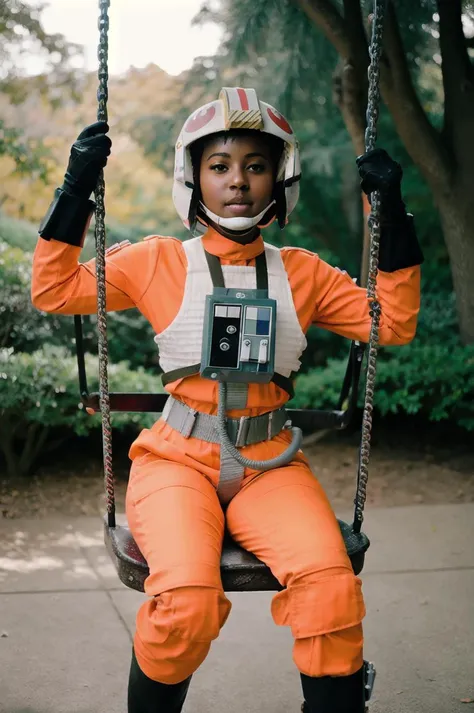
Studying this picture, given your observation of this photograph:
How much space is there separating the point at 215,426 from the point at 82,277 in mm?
556

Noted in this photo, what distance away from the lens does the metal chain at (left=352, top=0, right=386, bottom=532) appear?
2.15 m

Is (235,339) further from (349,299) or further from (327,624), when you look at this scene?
(327,624)

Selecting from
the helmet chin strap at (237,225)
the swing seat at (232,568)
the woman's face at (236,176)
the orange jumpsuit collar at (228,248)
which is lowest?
the swing seat at (232,568)

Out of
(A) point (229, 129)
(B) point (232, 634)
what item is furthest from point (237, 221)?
(B) point (232, 634)

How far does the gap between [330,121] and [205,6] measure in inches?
58.7

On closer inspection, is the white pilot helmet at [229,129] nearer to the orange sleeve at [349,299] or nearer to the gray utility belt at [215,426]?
the orange sleeve at [349,299]

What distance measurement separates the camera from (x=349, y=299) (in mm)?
2461

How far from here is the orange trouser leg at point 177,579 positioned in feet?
6.37

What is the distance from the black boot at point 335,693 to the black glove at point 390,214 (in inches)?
43.6

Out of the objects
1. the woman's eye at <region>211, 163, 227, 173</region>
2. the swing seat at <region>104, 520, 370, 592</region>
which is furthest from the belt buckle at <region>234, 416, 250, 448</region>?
the woman's eye at <region>211, 163, 227, 173</region>

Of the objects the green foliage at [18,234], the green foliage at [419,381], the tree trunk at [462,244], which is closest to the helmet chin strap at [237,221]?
the green foliage at [419,381]

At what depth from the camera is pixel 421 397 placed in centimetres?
568

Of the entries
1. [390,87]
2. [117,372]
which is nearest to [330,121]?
[390,87]

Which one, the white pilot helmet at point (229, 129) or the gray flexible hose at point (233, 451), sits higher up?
the white pilot helmet at point (229, 129)
